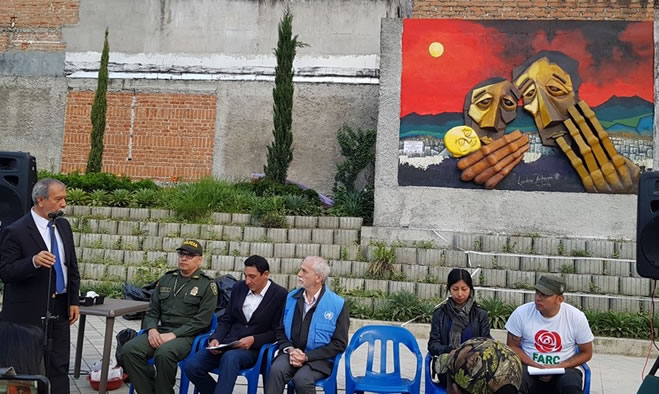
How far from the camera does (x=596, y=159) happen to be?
10.4 meters

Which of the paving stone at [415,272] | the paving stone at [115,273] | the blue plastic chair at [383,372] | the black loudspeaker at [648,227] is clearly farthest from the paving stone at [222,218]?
the black loudspeaker at [648,227]

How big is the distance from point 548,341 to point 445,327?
0.79 metres

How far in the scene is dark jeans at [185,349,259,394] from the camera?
4914 mm

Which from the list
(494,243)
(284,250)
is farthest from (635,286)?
(284,250)

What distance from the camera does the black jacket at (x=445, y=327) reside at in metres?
5.00

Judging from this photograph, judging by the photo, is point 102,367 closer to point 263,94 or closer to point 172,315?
point 172,315

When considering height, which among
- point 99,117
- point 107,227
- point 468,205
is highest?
point 99,117

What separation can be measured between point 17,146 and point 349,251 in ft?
33.8

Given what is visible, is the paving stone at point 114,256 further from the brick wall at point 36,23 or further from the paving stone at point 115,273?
the brick wall at point 36,23

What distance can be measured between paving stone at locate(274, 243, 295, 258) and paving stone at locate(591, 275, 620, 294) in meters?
4.62

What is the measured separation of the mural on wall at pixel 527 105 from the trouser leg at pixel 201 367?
20.9 ft

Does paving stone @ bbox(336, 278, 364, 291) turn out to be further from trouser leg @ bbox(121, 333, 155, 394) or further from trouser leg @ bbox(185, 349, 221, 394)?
trouser leg @ bbox(121, 333, 155, 394)

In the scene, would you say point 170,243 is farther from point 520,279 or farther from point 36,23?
point 36,23

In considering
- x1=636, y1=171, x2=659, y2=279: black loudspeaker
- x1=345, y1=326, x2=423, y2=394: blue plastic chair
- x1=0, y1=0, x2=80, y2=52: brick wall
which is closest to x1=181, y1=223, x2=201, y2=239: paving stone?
x1=345, y1=326, x2=423, y2=394: blue plastic chair
